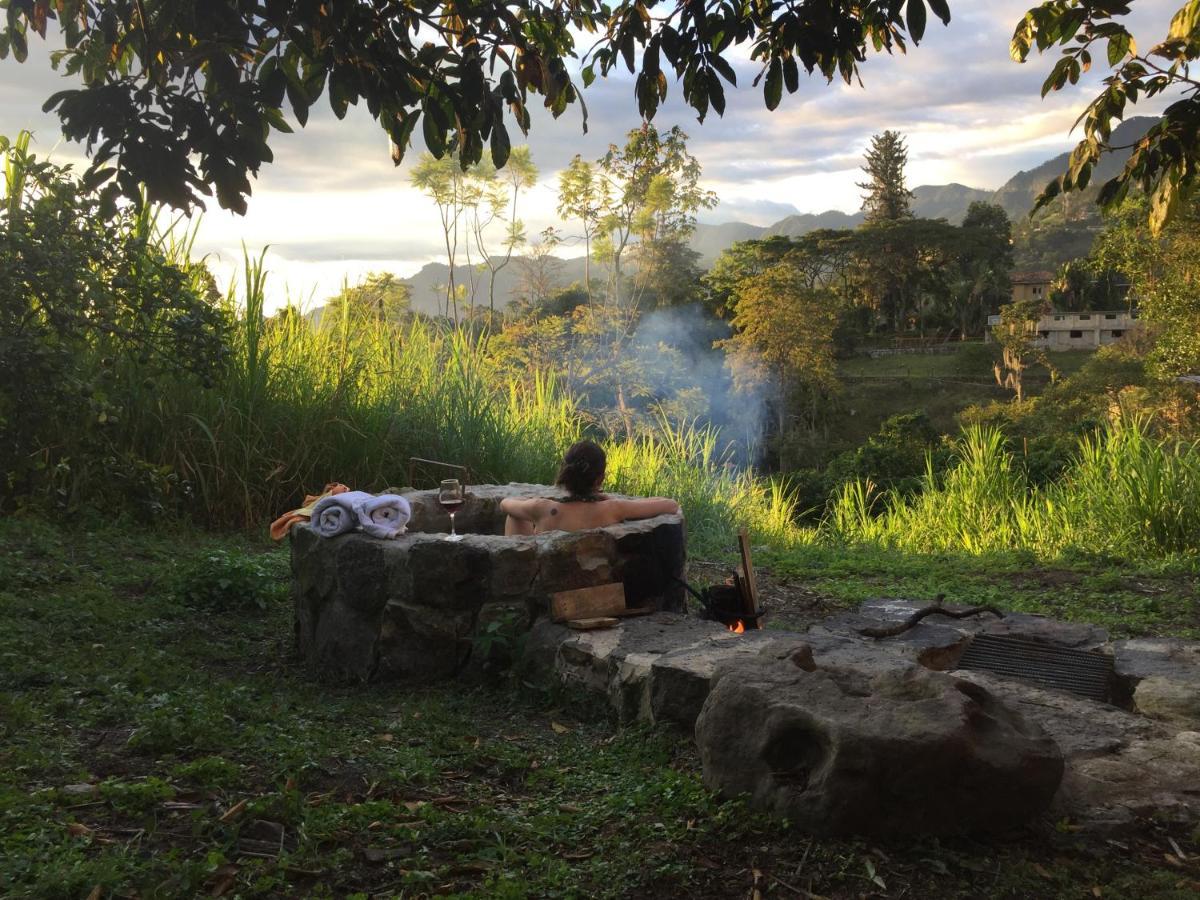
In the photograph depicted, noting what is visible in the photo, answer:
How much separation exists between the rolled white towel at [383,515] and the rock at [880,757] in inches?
77.6

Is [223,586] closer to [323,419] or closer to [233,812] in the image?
[323,419]

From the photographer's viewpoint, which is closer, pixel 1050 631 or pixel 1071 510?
pixel 1050 631

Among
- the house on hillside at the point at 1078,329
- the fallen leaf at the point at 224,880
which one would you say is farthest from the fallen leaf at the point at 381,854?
the house on hillside at the point at 1078,329

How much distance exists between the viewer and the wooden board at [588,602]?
3959 mm

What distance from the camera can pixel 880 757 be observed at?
2424 mm

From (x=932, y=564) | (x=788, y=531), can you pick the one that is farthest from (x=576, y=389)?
(x=932, y=564)

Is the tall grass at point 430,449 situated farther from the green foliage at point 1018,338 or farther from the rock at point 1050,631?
the green foliage at point 1018,338

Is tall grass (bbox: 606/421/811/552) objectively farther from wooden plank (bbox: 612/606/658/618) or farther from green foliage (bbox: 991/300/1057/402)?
green foliage (bbox: 991/300/1057/402)

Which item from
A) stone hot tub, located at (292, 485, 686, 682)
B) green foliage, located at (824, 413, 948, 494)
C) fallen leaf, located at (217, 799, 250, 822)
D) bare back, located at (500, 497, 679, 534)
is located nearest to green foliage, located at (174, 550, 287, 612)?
stone hot tub, located at (292, 485, 686, 682)

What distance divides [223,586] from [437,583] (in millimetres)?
1653

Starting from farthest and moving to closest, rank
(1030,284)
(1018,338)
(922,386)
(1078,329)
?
(1030,284), (1078,329), (922,386), (1018,338)

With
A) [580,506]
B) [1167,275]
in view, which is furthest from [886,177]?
[580,506]

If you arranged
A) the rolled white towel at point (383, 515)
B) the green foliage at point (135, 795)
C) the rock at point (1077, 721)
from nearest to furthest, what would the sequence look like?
the green foliage at point (135, 795) → the rock at point (1077, 721) → the rolled white towel at point (383, 515)

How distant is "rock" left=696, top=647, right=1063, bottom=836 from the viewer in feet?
7.97
